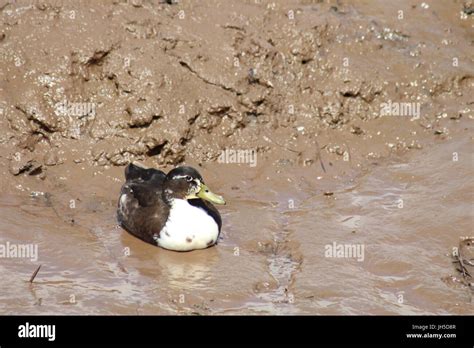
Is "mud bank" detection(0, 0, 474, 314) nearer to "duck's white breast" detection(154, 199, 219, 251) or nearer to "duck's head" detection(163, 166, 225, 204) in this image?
"duck's white breast" detection(154, 199, 219, 251)

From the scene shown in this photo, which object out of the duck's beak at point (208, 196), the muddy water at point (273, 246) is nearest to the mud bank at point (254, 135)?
the muddy water at point (273, 246)

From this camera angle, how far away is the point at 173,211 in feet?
28.4

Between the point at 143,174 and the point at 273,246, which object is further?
the point at 143,174

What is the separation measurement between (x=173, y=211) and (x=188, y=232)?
0.33m

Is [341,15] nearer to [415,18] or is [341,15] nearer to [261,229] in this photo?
[415,18]

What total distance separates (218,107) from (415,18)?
10.6ft

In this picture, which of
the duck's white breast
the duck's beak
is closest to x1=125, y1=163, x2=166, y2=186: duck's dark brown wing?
the duck's beak

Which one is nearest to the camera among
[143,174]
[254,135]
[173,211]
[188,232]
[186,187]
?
[188,232]

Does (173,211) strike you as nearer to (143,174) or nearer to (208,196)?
(208,196)

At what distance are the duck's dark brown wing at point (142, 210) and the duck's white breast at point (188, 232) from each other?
0.29 ft

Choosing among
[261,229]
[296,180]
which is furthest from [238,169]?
[261,229]

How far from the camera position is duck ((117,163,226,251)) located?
27.8 feet

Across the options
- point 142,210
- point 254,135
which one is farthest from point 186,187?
point 254,135

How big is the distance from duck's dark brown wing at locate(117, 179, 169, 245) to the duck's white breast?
0.09m
